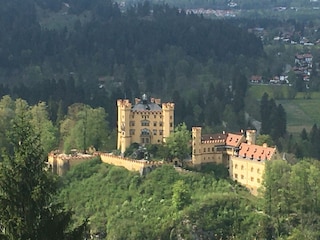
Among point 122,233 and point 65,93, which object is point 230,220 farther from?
point 65,93

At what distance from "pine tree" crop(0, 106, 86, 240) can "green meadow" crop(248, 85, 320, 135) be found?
8215 cm

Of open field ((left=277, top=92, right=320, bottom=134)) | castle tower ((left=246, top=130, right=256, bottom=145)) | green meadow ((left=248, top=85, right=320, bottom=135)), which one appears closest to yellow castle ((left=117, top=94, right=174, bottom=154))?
castle tower ((left=246, top=130, right=256, bottom=145))

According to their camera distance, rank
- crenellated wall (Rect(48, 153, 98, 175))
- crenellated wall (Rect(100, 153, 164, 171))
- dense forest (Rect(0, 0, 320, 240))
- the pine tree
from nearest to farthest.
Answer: the pine tree, dense forest (Rect(0, 0, 320, 240)), crenellated wall (Rect(100, 153, 164, 171)), crenellated wall (Rect(48, 153, 98, 175))

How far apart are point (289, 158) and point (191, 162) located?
916 cm

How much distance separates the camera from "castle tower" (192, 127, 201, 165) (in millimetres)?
59125

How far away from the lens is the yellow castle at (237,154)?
56844mm

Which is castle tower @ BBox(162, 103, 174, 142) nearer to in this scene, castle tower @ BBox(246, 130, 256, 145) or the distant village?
castle tower @ BBox(246, 130, 256, 145)

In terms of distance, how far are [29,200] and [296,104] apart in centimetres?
10014

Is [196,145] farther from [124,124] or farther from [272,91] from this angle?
[272,91]

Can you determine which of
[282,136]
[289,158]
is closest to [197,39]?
[282,136]

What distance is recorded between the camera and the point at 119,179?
59.6m

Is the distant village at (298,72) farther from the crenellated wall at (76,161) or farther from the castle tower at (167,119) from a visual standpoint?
the crenellated wall at (76,161)

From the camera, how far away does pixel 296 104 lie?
115438mm

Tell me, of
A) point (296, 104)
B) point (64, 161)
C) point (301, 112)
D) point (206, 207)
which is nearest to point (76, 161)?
point (64, 161)
